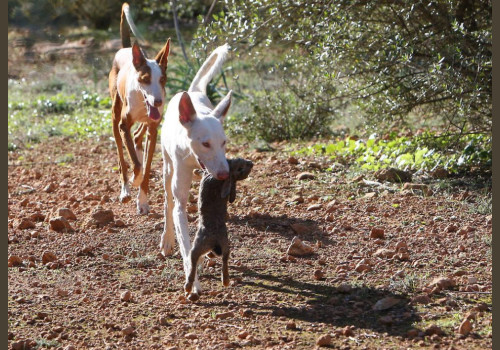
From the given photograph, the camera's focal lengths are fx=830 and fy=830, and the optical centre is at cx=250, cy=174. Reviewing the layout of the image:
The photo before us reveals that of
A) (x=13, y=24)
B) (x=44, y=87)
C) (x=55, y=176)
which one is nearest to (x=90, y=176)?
(x=55, y=176)

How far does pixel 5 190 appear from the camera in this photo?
966 centimetres

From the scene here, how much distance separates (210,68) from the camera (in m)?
7.19

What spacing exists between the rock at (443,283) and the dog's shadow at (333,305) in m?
0.24

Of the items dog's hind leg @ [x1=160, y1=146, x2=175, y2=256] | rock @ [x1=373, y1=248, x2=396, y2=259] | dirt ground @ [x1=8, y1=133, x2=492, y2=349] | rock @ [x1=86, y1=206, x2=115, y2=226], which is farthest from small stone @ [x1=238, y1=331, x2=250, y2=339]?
rock @ [x1=86, y1=206, x2=115, y2=226]

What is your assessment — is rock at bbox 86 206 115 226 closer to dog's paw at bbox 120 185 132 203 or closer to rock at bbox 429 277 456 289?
dog's paw at bbox 120 185 132 203

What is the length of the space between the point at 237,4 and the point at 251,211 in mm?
2461

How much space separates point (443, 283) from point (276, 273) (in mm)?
1342

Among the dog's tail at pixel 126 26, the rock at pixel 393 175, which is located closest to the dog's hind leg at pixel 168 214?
the rock at pixel 393 175

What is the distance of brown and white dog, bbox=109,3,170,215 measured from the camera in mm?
7715

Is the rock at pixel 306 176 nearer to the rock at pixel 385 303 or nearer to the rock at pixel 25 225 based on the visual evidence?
the rock at pixel 25 225

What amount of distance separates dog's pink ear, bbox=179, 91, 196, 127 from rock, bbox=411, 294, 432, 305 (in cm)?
195

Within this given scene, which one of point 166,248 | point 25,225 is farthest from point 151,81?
→ point 25,225

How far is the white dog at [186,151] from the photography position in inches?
225

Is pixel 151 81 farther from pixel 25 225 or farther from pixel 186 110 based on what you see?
pixel 186 110
